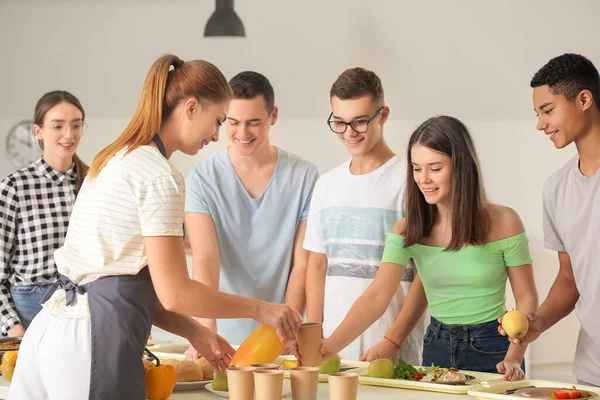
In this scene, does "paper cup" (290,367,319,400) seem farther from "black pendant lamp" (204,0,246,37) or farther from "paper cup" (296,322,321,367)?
"black pendant lamp" (204,0,246,37)

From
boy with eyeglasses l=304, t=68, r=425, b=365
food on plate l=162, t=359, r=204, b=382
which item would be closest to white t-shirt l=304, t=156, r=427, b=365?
boy with eyeglasses l=304, t=68, r=425, b=365

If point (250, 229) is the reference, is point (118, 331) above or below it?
below

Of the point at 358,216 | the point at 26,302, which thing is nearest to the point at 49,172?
the point at 26,302

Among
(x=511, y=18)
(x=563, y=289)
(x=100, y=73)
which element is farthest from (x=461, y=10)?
(x=563, y=289)

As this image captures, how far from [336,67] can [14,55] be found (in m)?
2.34

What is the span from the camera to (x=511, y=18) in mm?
4879

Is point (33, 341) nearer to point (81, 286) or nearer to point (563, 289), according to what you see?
point (81, 286)

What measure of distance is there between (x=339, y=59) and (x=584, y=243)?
10.9 ft

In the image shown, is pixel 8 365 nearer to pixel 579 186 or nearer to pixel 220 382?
pixel 220 382

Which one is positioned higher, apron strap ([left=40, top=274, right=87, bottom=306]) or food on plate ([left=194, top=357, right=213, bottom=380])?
apron strap ([left=40, top=274, right=87, bottom=306])

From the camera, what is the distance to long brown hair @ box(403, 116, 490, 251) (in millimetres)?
2338

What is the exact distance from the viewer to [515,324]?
1886 millimetres

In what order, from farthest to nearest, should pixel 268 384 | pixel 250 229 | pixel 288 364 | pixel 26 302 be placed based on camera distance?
pixel 26 302 < pixel 250 229 < pixel 288 364 < pixel 268 384

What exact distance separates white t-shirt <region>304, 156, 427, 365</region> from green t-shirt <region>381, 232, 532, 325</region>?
0.26 metres
